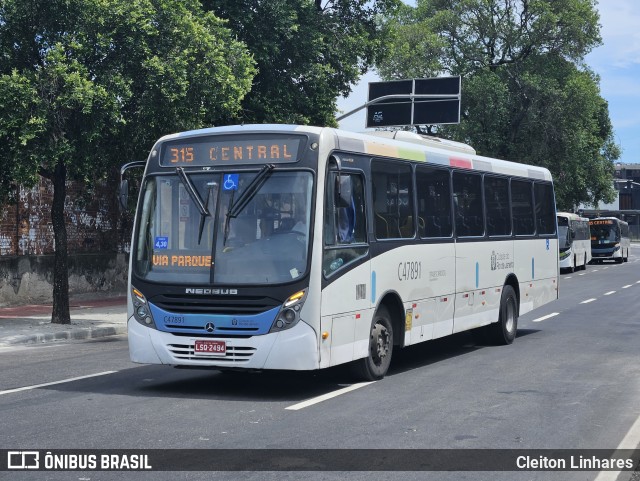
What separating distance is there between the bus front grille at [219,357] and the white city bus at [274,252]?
1 cm

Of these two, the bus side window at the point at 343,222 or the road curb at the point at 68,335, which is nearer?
the bus side window at the point at 343,222

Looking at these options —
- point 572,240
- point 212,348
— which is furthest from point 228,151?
point 572,240

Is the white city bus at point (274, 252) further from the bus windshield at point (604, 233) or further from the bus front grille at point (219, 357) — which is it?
the bus windshield at point (604, 233)

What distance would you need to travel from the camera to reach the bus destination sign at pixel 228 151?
1093 centimetres

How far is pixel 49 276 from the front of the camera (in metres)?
25.2

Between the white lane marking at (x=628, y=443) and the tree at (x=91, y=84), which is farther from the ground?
the tree at (x=91, y=84)

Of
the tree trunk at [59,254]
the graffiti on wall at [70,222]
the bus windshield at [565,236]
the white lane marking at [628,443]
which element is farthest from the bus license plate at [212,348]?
the bus windshield at [565,236]

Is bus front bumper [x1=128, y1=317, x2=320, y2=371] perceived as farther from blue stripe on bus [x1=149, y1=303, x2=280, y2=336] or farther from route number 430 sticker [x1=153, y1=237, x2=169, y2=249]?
route number 430 sticker [x1=153, y1=237, x2=169, y2=249]

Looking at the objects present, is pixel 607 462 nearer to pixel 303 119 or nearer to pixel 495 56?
pixel 303 119

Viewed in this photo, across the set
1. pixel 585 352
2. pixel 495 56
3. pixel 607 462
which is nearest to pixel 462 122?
pixel 495 56

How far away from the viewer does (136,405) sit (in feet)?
33.0

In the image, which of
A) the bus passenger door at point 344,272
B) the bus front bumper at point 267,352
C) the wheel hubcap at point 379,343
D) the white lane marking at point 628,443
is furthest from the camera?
the wheel hubcap at point 379,343

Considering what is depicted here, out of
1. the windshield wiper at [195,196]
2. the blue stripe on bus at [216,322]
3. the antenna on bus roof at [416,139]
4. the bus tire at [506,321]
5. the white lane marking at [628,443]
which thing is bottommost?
the white lane marking at [628,443]

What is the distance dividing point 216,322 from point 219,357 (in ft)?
1.24
